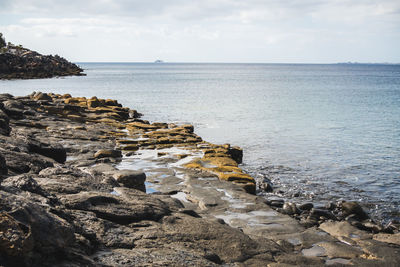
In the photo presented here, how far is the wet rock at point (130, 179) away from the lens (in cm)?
1294

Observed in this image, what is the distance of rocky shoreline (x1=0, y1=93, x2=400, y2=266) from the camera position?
545cm

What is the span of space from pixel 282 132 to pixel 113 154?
17.7 meters

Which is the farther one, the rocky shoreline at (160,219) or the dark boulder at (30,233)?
the rocky shoreline at (160,219)

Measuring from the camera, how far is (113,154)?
19.4m

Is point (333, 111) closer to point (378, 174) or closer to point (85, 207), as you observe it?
point (378, 174)

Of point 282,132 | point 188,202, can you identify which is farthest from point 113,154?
point 282,132

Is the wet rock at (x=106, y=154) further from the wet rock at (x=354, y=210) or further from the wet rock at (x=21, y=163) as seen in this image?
Result: the wet rock at (x=354, y=210)

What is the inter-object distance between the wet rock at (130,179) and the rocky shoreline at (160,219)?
35mm

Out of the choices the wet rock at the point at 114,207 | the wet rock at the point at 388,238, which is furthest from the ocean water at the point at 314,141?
the wet rock at the point at 114,207

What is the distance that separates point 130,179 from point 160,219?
502cm

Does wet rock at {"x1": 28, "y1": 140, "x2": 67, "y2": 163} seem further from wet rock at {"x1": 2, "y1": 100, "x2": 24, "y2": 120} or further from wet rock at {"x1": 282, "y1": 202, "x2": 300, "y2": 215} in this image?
wet rock at {"x1": 2, "y1": 100, "x2": 24, "y2": 120}

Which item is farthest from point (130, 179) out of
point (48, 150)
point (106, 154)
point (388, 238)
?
point (388, 238)

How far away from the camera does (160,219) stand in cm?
826

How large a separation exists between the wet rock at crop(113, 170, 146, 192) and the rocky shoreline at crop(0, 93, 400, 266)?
0.12 feet
